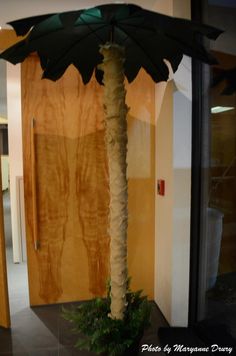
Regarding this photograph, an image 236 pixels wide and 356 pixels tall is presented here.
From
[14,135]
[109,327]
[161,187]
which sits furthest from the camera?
[14,135]

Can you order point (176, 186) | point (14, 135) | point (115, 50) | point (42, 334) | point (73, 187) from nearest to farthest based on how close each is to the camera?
point (115, 50), point (176, 186), point (42, 334), point (73, 187), point (14, 135)

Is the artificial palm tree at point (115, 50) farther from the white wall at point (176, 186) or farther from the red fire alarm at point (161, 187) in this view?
the red fire alarm at point (161, 187)

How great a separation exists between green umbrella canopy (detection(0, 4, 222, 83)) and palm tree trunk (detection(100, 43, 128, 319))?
15 centimetres

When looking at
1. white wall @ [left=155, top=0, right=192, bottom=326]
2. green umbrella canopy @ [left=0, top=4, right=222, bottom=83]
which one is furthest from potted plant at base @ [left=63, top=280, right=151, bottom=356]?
green umbrella canopy @ [left=0, top=4, right=222, bottom=83]

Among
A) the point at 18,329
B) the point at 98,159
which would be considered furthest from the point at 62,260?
the point at 98,159

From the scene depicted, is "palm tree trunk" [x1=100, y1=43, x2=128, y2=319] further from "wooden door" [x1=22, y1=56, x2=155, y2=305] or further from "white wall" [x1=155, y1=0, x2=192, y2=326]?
"wooden door" [x1=22, y1=56, x2=155, y2=305]

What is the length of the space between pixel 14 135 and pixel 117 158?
7.23ft

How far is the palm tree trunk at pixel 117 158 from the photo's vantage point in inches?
49.7

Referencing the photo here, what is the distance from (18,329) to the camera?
84.0 inches

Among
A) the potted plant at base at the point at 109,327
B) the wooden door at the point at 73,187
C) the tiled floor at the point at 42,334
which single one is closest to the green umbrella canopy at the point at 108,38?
the wooden door at the point at 73,187

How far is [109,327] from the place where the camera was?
1.40m

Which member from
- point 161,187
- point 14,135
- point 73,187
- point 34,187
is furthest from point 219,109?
point 14,135

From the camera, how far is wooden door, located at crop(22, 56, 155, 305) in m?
2.30

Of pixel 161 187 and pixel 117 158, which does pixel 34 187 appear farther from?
pixel 117 158
